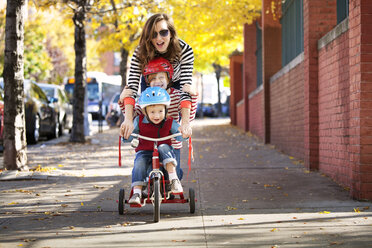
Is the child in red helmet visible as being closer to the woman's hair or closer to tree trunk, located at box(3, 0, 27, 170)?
the woman's hair

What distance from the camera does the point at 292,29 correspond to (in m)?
13.1

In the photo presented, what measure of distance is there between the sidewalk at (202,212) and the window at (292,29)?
111 inches

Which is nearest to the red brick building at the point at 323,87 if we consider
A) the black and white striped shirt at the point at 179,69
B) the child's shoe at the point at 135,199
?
the black and white striped shirt at the point at 179,69

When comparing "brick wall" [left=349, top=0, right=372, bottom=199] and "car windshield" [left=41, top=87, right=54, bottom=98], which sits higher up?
"car windshield" [left=41, top=87, right=54, bottom=98]

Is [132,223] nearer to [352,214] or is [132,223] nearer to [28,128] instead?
[352,214]

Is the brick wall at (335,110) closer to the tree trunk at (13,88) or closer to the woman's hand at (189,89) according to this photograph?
the woman's hand at (189,89)

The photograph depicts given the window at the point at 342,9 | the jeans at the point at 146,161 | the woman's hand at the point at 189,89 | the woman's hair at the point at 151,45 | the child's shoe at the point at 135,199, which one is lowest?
the child's shoe at the point at 135,199

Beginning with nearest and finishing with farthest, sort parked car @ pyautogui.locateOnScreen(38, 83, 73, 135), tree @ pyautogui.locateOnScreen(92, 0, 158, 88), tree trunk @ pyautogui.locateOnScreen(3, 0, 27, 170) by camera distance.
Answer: tree trunk @ pyautogui.locateOnScreen(3, 0, 27, 170)
tree @ pyautogui.locateOnScreen(92, 0, 158, 88)
parked car @ pyautogui.locateOnScreen(38, 83, 73, 135)

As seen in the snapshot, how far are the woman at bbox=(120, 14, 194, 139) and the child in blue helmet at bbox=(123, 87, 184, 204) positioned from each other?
7.8 inches

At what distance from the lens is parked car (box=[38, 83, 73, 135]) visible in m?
18.8

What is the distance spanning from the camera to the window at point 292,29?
1202cm

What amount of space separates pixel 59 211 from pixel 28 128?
10485 mm

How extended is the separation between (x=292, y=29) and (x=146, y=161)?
806cm

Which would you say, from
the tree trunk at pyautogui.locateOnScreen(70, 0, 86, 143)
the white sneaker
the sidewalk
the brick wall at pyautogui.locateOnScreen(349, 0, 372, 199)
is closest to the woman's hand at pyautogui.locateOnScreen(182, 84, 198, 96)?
the white sneaker
